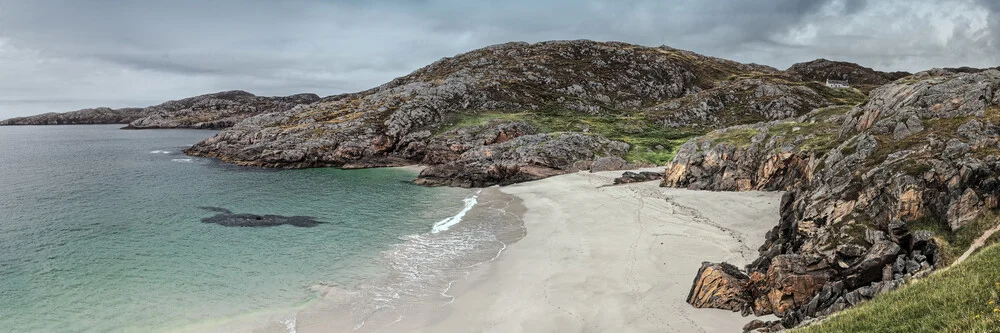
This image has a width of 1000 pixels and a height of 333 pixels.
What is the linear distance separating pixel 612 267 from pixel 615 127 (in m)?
79.1

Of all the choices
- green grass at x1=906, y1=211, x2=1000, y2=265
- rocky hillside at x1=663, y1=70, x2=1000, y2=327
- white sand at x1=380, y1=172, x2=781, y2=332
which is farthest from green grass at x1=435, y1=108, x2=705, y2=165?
green grass at x1=906, y1=211, x2=1000, y2=265

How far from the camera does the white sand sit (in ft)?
70.0

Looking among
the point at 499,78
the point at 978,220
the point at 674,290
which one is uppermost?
the point at 499,78

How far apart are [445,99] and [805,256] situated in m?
99.6

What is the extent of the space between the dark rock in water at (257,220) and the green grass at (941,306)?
39.2 meters

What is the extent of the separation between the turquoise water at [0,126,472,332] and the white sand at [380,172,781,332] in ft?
29.1

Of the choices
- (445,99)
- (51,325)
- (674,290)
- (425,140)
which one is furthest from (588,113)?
(51,325)

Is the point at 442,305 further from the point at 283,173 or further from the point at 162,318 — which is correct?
the point at 283,173

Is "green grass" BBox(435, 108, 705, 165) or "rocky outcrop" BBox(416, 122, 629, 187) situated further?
"green grass" BBox(435, 108, 705, 165)

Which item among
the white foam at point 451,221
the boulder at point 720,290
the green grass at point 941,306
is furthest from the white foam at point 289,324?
the green grass at point 941,306

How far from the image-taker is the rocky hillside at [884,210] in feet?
58.1

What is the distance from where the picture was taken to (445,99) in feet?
374

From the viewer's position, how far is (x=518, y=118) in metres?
104

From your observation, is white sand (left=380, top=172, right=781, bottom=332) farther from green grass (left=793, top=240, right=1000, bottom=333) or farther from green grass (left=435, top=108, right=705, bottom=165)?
green grass (left=435, top=108, right=705, bottom=165)
